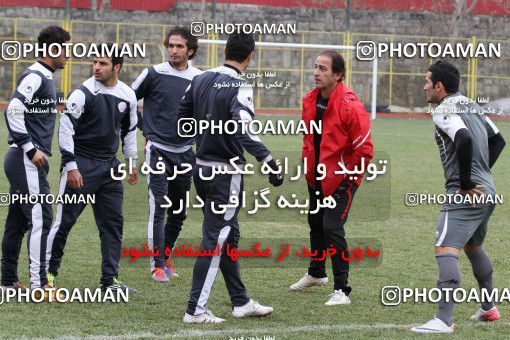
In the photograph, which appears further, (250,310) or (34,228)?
(34,228)

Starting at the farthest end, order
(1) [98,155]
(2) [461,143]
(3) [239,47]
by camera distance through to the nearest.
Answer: (1) [98,155], (3) [239,47], (2) [461,143]

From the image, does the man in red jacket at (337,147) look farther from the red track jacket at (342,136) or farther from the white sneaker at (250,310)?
the white sneaker at (250,310)

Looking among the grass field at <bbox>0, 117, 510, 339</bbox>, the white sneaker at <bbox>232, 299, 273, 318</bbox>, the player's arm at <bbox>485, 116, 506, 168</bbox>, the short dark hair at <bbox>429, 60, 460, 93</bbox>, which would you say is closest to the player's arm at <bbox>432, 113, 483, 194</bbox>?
the short dark hair at <bbox>429, 60, 460, 93</bbox>

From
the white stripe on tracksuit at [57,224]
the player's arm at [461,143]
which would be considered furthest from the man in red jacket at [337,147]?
the white stripe on tracksuit at [57,224]

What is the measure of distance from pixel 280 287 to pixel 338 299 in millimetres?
826

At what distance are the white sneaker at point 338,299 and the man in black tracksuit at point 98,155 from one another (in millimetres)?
1640

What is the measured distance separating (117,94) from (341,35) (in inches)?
1175

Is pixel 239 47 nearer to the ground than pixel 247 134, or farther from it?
farther from it

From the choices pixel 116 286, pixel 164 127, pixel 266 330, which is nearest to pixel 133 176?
pixel 164 127

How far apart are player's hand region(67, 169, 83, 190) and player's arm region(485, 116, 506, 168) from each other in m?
3.04

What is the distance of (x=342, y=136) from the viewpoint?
8352mm

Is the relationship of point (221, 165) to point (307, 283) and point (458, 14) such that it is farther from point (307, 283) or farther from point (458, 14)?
point (458, 14)

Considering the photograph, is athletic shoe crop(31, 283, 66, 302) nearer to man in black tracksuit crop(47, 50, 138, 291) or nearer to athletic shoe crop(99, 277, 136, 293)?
man in black tracksuit crop(47, 50, 138, 291)

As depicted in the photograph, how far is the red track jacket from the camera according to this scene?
831 cm
